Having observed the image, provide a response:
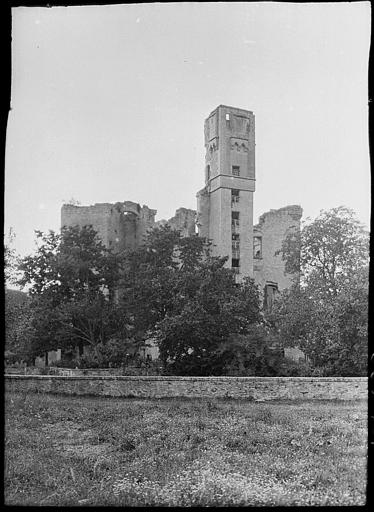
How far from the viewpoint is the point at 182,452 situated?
5.48 metres

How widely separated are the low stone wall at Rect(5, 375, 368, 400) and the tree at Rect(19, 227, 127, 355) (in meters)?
0.39

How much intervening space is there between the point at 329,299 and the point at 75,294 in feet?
9.31

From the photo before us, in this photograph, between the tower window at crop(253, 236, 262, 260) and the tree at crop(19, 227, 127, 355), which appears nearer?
the tree at crop(19, 227, 127, 355)

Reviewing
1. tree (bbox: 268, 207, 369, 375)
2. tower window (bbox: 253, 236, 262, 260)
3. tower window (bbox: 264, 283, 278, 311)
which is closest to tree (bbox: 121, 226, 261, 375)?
tower window (bbox: 264, 283, 278, 311)

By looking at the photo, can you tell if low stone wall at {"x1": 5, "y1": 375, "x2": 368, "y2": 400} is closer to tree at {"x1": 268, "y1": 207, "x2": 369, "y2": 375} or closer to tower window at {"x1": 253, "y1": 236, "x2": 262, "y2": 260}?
tree at {"x1": 268, "y1": 207, "x2": 369, "y2": 375}

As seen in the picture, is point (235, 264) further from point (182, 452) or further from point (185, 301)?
point (182, 452)

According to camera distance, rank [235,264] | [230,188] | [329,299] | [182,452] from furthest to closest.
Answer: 1. [235,264]
2. [329,299]
3. [230,188]
4. [182,452]

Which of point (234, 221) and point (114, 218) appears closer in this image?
point (114, 218)

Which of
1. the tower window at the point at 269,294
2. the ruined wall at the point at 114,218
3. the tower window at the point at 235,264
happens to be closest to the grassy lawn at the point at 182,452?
the tower window at the point at 269,294

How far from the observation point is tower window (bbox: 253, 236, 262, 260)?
6.50 m

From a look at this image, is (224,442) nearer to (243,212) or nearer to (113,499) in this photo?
(113,499)

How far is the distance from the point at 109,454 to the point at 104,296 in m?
1.71

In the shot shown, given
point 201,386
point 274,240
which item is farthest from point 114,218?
point 201,386

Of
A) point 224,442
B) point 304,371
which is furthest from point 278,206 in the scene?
point 224,442
